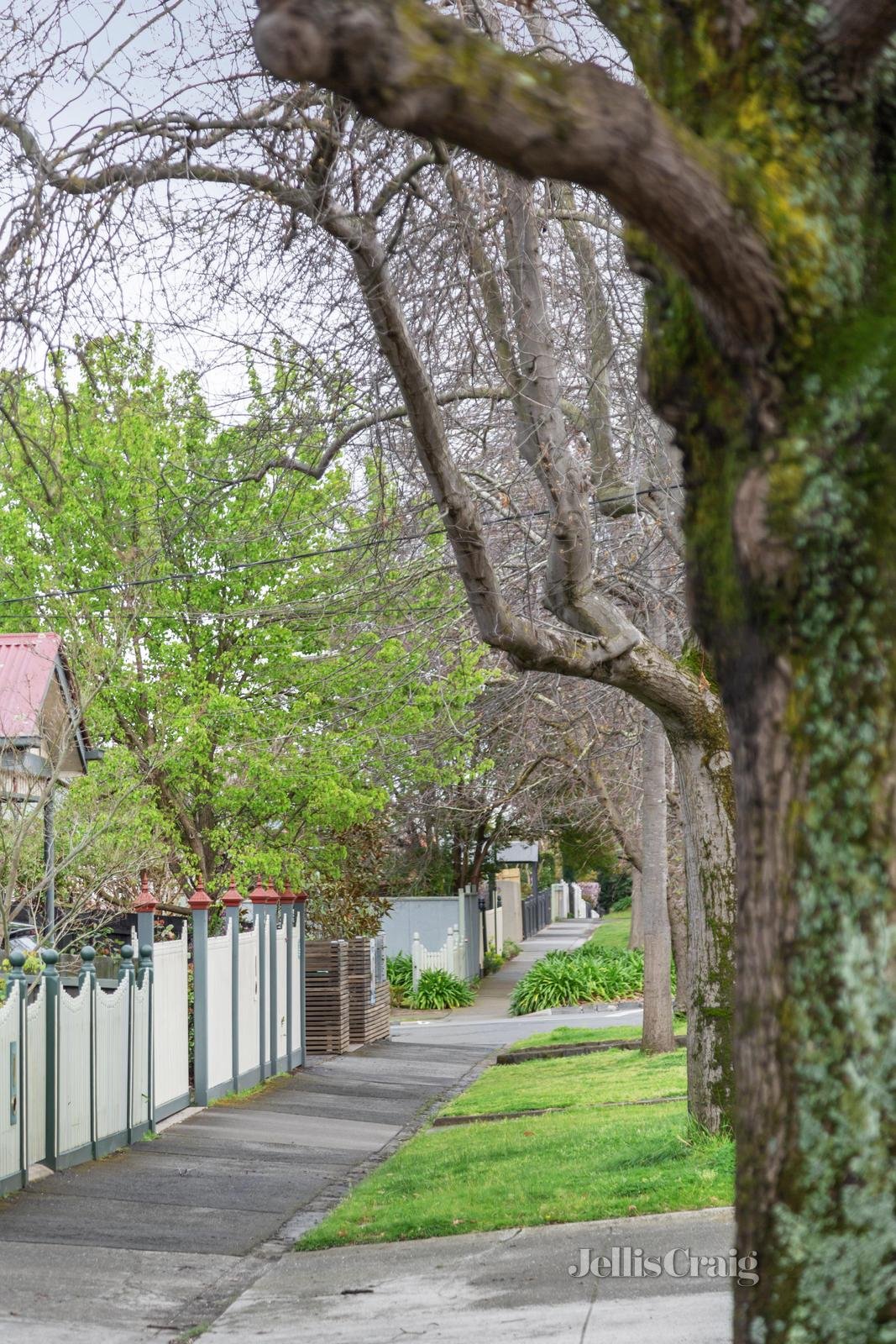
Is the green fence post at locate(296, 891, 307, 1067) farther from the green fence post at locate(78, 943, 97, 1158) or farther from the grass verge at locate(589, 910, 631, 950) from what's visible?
the grass verge at locate(589, 910, 631, 950)

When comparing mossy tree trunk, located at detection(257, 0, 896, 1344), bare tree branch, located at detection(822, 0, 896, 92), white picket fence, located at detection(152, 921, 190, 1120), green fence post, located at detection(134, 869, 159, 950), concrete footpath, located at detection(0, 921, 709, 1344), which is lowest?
concrete footpath, located at detection(0, 921, 709, 1344)

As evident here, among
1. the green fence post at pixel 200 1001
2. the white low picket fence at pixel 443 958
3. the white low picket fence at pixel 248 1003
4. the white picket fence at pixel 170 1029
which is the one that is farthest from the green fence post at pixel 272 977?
the white low picket fence at pixel 443 958

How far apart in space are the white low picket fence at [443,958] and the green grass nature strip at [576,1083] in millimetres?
11124

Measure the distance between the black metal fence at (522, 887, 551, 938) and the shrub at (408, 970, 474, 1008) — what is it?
2449 cm

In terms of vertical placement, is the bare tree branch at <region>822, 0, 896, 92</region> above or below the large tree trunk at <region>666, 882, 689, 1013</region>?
above

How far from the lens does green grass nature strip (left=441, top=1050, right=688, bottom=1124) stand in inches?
554

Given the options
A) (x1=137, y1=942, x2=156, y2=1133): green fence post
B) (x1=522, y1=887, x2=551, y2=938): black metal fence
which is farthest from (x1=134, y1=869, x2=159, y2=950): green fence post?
(x1=522, y1=887, x2=551, y2=938): black metal fence

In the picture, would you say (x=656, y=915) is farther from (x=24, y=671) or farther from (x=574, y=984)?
(x=574, y=984)

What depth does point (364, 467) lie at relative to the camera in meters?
10.9

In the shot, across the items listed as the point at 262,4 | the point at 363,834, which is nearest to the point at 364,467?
the point at 262,4

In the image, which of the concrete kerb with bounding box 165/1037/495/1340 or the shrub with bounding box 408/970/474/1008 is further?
the shrub with bounding box 408/970/474/1008

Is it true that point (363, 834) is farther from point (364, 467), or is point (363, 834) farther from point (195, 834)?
point (364, 467)

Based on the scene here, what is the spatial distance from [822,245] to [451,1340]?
463 cm

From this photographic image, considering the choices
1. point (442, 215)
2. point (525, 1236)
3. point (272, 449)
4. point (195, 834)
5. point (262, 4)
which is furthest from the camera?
point (195, 834)
